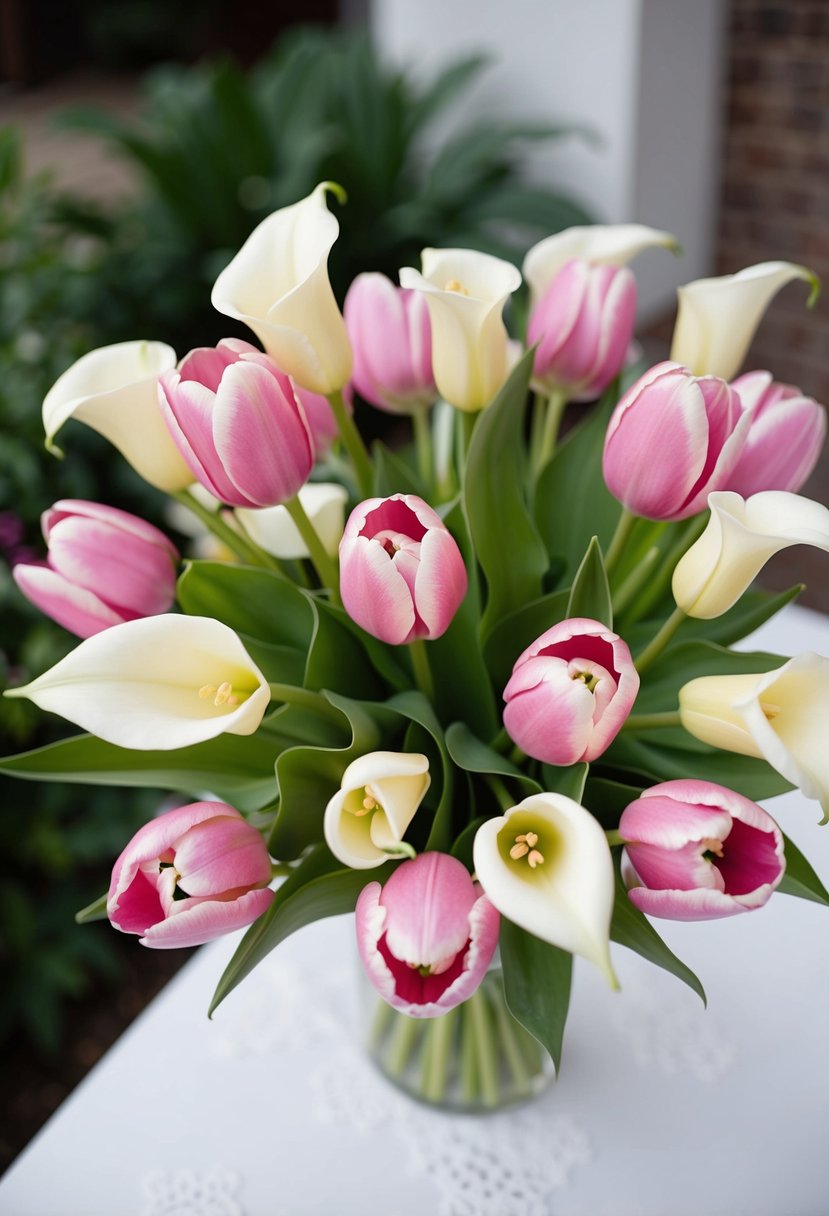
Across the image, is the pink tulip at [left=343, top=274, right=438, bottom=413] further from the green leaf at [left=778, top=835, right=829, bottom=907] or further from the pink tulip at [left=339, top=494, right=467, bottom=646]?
the green leaf at [left=778, top=835, right=829, bottom=907]

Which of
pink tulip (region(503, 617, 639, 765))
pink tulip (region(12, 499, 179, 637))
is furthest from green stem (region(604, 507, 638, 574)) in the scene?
pink tulip (region(12, 499, 179, 637))

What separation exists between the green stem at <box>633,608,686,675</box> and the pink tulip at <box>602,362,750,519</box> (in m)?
0.05

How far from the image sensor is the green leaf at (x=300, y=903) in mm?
431

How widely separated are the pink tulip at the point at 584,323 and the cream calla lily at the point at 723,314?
27 millimetres

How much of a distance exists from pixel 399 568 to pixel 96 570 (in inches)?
6.2

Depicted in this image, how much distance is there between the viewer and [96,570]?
48cm

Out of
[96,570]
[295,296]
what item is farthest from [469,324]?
[96,570]

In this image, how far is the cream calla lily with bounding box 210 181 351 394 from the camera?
444mm

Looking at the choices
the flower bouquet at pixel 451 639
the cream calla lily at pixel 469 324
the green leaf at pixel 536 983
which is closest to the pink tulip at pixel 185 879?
the flower bouquet at pixel 451 639

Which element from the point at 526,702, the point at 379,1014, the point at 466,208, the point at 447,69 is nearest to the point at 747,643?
the point at 379,1014

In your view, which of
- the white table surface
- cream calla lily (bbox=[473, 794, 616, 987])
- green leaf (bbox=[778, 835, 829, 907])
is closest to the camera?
cream calla lily (bbox=[473, 794, 616, 987])

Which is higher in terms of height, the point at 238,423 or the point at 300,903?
the point at 238,423

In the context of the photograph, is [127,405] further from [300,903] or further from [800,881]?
[800,881]

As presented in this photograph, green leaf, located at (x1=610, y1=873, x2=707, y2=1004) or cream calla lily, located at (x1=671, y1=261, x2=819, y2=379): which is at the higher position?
cream calla lily, located at (x1=671, y1=261, x2=819, y2=379)
